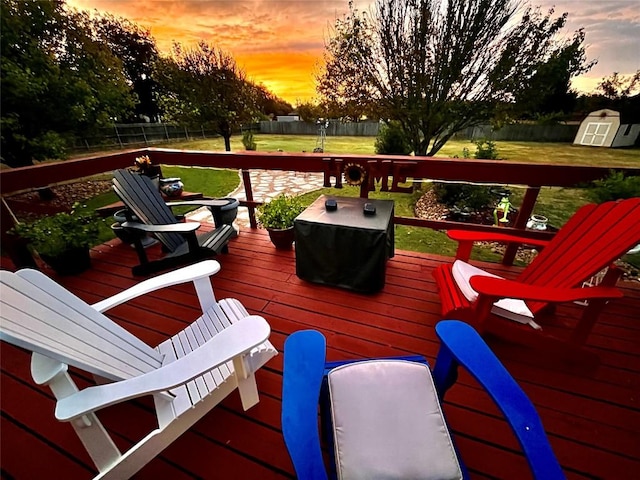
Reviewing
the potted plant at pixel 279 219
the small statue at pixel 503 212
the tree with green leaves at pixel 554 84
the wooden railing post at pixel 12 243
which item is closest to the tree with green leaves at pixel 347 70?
the tree with green leaves at pixel 554 84

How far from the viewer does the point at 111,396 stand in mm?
787

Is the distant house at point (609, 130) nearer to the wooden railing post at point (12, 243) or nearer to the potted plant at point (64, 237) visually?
the potted plant at point (64, 237)

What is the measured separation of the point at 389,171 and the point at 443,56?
166 inches

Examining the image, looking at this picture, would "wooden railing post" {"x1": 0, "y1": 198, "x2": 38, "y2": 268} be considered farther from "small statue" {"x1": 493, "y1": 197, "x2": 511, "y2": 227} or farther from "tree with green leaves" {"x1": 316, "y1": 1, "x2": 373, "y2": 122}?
"tree with green leaves" {"x1": 316, "y1": 1, "x2": 373, "y2": 122}

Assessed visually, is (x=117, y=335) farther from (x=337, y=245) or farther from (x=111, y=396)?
(x=337, y=245)

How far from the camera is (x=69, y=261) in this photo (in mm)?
2234

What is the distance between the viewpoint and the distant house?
9.09 metres

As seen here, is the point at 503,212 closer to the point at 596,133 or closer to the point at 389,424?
the point at 389,424

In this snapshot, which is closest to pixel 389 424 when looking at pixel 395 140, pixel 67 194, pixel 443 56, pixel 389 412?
pixel 389 412

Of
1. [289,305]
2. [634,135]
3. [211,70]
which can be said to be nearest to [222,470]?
[289,305]

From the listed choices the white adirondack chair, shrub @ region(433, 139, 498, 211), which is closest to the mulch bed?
the white adirondack chair

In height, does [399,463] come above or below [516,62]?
below

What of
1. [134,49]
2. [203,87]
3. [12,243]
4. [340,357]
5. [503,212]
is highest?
[134,49]

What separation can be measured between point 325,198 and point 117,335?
1659 millimetres
